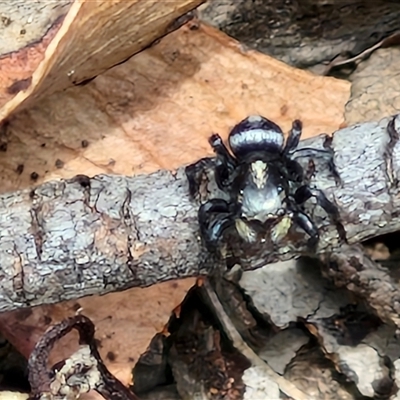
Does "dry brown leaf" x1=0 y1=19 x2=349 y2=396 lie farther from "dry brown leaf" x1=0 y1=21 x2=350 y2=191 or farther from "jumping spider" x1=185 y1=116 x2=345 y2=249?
"jumping spider" x1=185 y1=116 x2=345 y2=249

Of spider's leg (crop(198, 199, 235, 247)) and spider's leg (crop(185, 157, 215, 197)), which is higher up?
spider's leg (crop(185, 157, 215, 197))

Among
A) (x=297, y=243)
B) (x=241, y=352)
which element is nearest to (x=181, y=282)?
(x=241, y=352)

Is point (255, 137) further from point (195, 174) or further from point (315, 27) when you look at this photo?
point (315, 27)

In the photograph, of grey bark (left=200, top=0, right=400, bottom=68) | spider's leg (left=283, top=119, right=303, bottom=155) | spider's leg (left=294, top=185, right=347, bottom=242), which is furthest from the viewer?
grey bark (left=200, top=0, right=400, bottom=68)

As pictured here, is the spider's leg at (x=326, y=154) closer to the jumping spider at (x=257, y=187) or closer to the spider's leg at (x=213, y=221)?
the jumping spider at (x=257, y=187)

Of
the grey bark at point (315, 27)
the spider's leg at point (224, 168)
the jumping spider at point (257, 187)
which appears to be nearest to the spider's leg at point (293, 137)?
the jumping spider at point (257, 187)

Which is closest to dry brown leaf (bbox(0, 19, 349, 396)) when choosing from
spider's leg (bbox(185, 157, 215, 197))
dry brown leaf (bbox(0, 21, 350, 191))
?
dry brown leaf (bbox(0, 21, 350, 191))
